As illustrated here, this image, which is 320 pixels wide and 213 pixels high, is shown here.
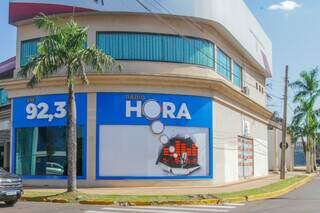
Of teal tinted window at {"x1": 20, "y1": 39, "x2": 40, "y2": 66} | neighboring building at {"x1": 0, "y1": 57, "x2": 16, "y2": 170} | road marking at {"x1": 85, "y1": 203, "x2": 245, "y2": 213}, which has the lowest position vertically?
road marking at {"x1": 85, "y1": 203, "x2": 245, "y2": 213}

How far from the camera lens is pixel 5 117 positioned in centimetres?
3459

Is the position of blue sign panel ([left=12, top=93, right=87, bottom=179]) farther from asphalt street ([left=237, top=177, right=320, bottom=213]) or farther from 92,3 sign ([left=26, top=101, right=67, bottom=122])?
asphalt street ([left=237, top=177, right=320, bottom=213])

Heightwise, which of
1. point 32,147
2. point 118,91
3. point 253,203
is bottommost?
point 253,203

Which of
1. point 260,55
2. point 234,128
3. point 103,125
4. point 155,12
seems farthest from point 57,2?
point 260,55

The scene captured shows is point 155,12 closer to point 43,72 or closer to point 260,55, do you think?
point 43,72

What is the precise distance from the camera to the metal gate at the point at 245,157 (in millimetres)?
36156

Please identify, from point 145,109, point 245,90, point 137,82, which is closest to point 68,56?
point 137,82

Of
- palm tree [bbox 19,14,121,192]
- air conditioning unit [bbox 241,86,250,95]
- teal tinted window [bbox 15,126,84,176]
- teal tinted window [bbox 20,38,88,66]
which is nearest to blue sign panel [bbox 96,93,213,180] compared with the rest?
teal tinted window [bbox 15,126,84,176]

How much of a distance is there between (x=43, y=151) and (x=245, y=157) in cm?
1559

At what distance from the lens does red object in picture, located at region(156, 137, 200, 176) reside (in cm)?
2777

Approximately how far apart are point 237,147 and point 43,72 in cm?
1690

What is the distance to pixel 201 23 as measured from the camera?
29.9 metres

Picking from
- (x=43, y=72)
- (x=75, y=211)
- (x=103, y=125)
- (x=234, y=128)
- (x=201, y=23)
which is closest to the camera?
(x=75, y=211)

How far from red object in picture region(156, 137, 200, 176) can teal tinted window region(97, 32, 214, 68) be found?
4.44 meters
